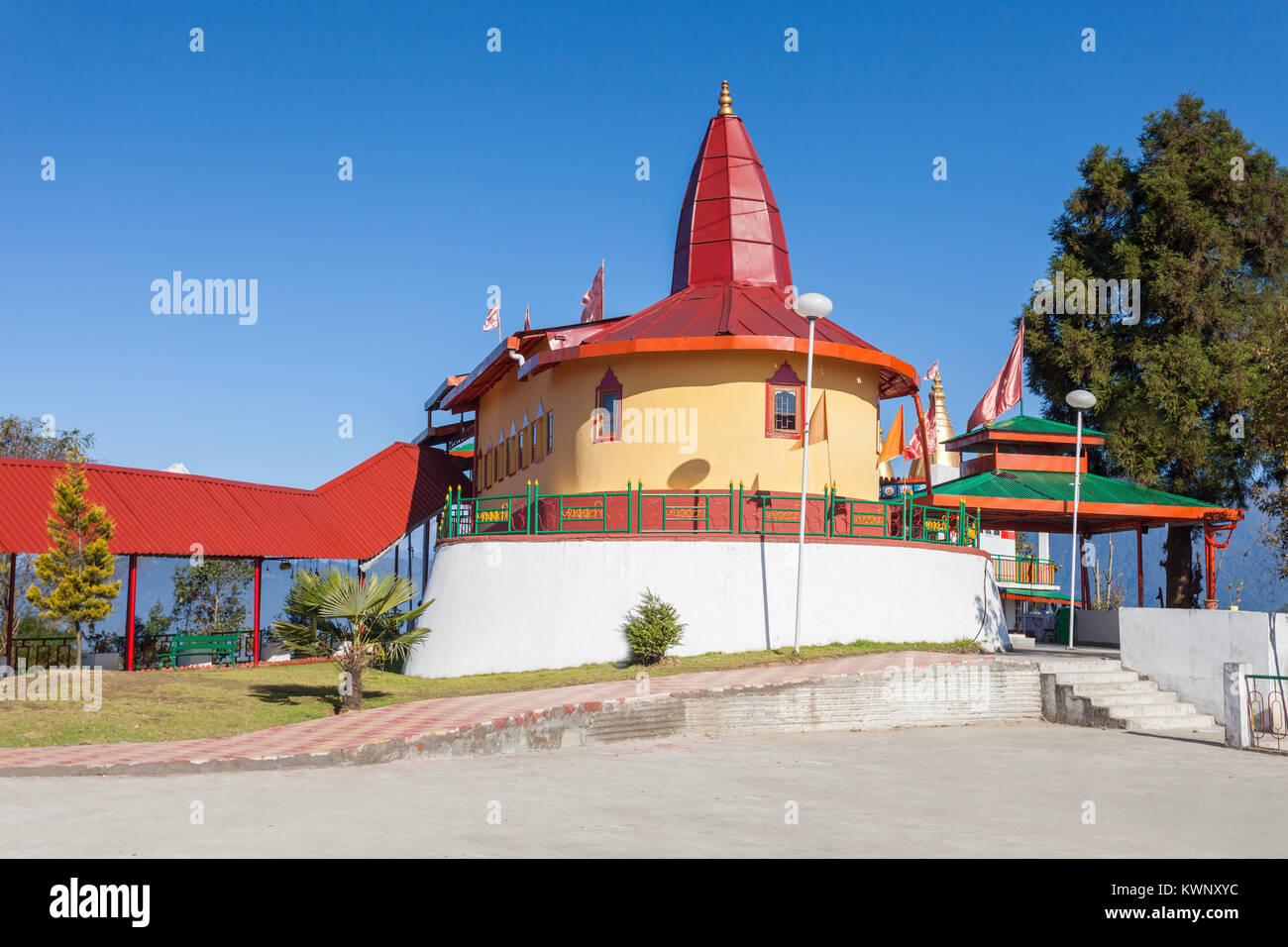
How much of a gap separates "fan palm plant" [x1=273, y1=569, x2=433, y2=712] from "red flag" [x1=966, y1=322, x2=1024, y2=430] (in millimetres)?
20418

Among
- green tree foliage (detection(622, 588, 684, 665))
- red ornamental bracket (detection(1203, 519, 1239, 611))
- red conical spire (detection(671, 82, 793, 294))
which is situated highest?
red conical spire (detection(671, 82, 793, 294))

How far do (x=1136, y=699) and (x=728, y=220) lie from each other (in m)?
Answer: 15.3

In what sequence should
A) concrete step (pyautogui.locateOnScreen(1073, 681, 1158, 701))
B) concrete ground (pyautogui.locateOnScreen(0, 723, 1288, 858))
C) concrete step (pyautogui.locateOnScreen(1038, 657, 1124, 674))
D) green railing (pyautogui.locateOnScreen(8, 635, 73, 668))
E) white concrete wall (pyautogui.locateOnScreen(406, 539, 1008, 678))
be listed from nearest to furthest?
concrete ground (pyautogui.locateOnScreen(0, 723, 1288, 858))
concrete step (pyautogui.locateOnScreen(1073, 681, 1158, 701))
concrete step (pyautogui.locateOnScreen(1038, 657, 1124, 674))
white concrete wall (pyautogui.locateOnScreen(406, 539, 1008, 678))
green railing (pyautogui.locateOnScreen(8, 635, 73, 668))

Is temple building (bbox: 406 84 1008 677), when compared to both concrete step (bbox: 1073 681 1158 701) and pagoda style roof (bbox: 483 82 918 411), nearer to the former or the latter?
pagoda style roof (bbox: 483 82 918 411)

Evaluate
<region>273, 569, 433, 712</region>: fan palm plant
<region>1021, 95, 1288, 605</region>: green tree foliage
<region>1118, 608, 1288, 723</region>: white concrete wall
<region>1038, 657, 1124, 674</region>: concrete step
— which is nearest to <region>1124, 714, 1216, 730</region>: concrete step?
<region>1118, 608, 1288, 723</region>: white concrete wall

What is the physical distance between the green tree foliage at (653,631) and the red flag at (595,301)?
36.4 feet

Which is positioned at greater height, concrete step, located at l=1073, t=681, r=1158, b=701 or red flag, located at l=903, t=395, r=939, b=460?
red flag, located at l=903, t=395, r=939, b=460

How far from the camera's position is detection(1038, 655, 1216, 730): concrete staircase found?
56.0 ft

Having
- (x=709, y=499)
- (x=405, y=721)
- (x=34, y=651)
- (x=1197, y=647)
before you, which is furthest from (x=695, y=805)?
(x=34, y=651)

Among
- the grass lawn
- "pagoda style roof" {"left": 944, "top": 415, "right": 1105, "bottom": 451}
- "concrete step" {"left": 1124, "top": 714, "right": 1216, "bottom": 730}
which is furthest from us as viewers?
"pagoda style roof" {"left": 944, "top": 415, "right": 1105, "bottom": 451}

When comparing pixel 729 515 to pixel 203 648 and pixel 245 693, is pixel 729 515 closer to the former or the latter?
pixel 245 693

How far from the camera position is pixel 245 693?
1788 cm
